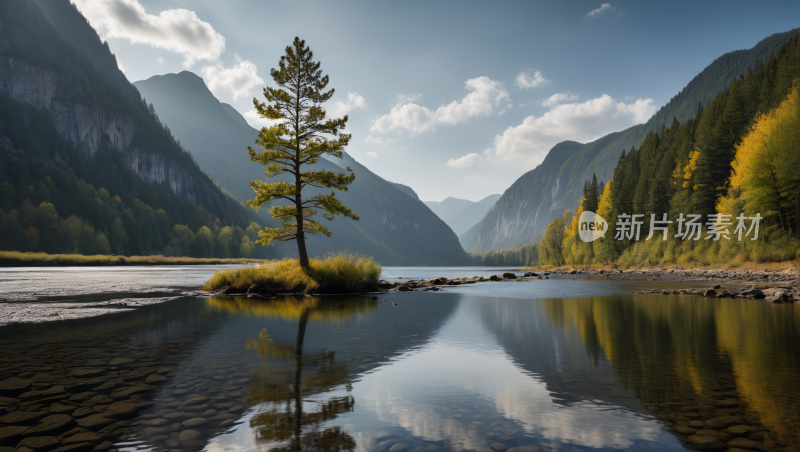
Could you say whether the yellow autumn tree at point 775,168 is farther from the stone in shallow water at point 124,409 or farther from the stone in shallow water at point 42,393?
the stone in shallow water at point 42,393

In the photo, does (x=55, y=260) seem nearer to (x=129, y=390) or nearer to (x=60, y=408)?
(x=129, y=390)

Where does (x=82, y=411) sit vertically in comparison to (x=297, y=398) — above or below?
above

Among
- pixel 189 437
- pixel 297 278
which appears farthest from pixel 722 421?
pixel 297 278

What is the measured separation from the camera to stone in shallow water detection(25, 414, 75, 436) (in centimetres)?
509

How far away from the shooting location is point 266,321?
16203 mm

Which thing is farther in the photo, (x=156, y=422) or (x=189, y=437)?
(x=156, y=422)

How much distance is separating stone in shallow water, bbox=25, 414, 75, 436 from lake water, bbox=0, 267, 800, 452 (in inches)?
1.1

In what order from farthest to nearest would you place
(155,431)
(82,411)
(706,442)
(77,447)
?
(82,411)
(155,431)
(706,442)
(77,447)

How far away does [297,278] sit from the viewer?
102 feet

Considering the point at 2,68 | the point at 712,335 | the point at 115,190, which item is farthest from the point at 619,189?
the point at 2,68

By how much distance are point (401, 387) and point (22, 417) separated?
5802mm

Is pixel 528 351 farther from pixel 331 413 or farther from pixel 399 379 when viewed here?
pixel 331 413

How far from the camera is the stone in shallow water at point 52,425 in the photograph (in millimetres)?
5090

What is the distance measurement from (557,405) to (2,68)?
253444 mm
